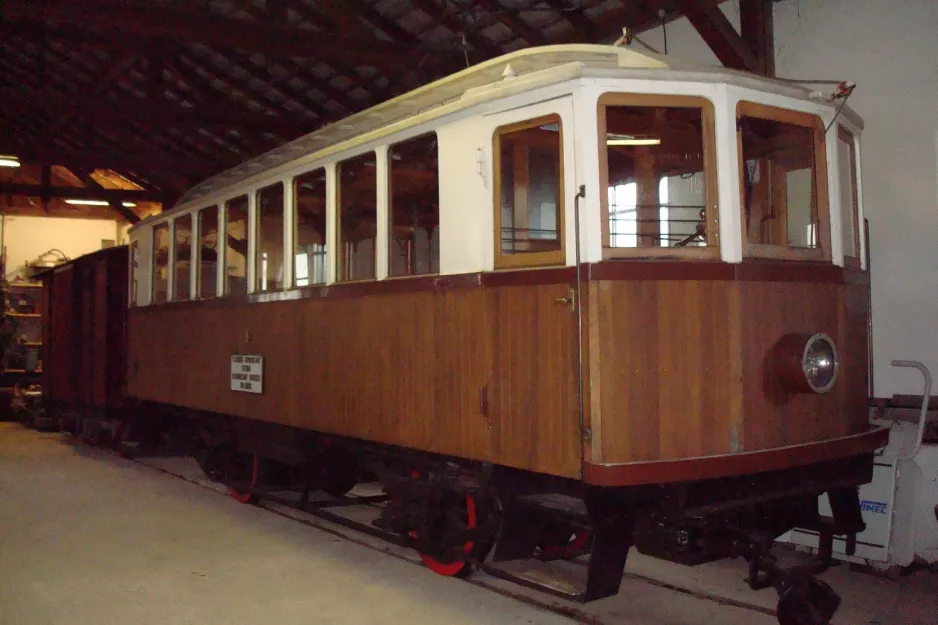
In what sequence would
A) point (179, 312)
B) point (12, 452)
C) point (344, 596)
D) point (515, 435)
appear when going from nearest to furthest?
point (515, 435)
point (344, 596)
point (179, 312)
point (12, 452)

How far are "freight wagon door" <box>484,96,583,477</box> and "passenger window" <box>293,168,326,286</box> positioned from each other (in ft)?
6.04

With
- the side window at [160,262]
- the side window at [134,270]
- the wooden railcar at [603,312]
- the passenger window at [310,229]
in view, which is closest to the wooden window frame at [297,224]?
the passenger window at [310,229]

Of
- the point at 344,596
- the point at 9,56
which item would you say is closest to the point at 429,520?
the point at 344,596

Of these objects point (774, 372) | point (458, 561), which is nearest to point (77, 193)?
point (458, 561)

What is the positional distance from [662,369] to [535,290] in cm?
73

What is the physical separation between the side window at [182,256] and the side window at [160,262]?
0.27 meters

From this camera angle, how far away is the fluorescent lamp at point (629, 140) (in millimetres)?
4184

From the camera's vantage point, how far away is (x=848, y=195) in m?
4.89

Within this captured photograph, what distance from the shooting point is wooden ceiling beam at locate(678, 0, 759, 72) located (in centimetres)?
689

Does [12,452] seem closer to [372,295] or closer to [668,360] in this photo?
[372,295]

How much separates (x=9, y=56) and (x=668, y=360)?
16183mm

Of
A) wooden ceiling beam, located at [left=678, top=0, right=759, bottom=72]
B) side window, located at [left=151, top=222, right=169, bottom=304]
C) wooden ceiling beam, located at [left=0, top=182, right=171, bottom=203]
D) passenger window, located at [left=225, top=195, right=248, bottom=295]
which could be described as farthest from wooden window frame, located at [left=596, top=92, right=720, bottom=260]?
wooden ceiling beam, located at [left=0, top=182, right=171, bottom=203]

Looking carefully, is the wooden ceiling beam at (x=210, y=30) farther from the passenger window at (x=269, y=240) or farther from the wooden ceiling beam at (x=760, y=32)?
the wooden ceiling beam at (x=760, y=32)

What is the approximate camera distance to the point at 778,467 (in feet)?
13.6
